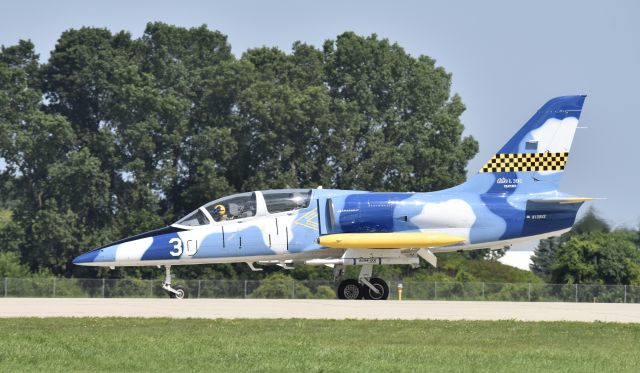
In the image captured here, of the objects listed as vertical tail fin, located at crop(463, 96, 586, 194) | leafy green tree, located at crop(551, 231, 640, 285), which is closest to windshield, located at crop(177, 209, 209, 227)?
vertical tail fin, located at crop(463, 96, 586, 194)

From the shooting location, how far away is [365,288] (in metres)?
30.0

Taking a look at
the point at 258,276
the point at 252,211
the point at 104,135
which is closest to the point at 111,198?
the point at 104,135

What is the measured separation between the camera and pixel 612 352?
19.1 metres

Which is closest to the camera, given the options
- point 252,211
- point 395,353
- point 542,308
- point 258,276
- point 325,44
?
point 395,353

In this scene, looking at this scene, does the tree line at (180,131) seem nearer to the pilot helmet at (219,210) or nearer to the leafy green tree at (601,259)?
the leafy green tree at (601,259)

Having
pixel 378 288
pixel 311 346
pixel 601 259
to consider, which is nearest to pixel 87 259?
pixel 378 288

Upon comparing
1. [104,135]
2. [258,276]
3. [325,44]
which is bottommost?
[258,276]

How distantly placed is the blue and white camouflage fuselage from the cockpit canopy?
2cm

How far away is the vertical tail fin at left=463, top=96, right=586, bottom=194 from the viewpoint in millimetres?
30859

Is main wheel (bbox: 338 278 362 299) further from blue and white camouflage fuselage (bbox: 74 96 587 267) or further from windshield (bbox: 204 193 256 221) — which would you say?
windshield (bbox: 204 193 256 221)

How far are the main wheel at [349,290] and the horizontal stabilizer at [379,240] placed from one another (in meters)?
1.28

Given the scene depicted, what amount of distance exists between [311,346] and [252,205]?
36.3 feet

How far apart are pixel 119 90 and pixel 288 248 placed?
34322 millimetres

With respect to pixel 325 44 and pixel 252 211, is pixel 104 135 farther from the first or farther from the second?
pixel 252 211
